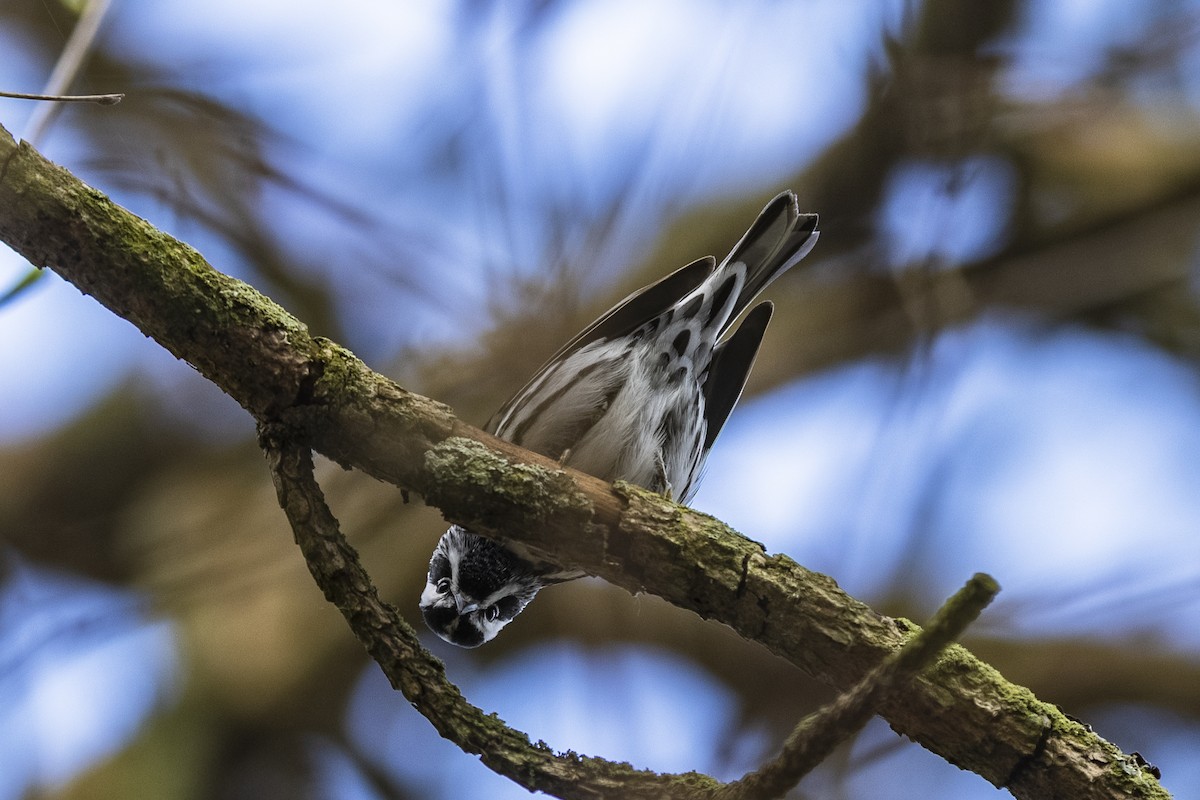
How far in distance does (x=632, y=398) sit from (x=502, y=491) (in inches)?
52.0

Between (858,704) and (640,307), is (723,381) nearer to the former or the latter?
(640,307)

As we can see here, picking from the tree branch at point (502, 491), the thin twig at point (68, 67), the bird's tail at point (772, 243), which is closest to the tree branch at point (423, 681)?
the tree branch at point (502, 491)

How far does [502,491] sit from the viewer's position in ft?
8.06

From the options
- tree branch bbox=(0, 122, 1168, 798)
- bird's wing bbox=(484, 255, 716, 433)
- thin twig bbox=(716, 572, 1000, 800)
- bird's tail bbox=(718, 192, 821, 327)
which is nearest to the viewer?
thin twig bbox=(716, 572, 1000, 800)

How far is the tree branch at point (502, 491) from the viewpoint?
2.27 meters

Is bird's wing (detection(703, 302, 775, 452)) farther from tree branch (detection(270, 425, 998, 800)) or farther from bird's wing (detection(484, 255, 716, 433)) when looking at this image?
tree branch (detection(270, 425, 998, 800))

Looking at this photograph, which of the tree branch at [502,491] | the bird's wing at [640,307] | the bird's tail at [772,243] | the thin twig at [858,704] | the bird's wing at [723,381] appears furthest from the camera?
the bird's wing at [723,381]

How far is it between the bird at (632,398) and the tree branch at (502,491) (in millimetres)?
1105

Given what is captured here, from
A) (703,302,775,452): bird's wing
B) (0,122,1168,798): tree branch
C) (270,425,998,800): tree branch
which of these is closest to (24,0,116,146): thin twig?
(0,122,1168,798): tree branch

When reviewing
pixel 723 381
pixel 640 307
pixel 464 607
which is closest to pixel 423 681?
pixel 464 607

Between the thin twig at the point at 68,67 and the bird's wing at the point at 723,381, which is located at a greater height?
the bird's wing at the point at 723,381

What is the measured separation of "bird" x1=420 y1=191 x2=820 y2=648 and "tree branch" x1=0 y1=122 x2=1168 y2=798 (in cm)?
111

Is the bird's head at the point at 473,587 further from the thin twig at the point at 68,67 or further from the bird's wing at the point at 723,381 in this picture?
the thin twig at the point at 68,67

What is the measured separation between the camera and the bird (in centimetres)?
368
